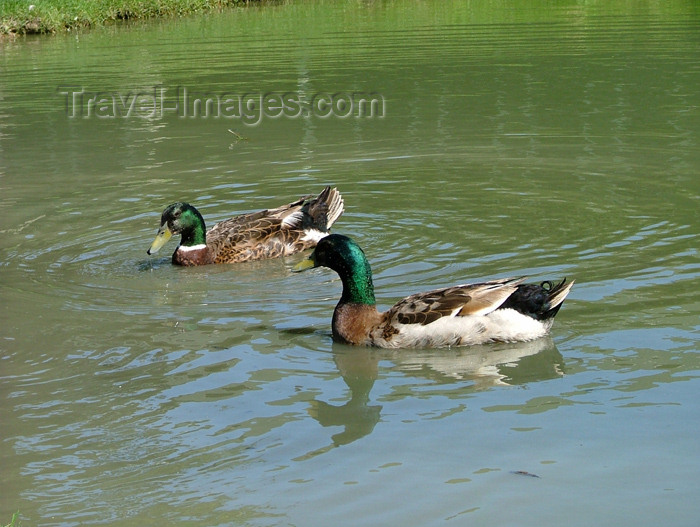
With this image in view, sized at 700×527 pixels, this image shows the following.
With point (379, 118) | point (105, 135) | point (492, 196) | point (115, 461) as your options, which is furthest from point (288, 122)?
point (115, 461)

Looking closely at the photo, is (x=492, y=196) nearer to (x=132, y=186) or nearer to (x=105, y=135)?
(x=132, y=186)

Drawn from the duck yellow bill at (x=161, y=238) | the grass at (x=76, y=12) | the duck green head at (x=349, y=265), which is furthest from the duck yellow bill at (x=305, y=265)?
the grass at (x=76, y=12)

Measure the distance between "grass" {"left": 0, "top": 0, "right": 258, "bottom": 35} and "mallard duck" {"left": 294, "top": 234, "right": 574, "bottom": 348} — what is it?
91.1ft

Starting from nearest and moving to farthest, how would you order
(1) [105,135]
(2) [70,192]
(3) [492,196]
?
1. (3) [492,196]
2. (2) [70,192]
3. (1) [105,135]

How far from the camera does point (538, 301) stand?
24.9ft

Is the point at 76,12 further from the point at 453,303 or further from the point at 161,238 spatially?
the point at 453,303

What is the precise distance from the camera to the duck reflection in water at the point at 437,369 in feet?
21.7

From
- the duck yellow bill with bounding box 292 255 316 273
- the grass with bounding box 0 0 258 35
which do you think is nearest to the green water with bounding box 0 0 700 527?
the duck yellow bill with bounding box 292 255 316 273

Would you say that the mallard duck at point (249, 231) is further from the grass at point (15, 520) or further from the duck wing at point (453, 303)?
the grass at point (15, 520)

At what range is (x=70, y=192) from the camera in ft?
45.5

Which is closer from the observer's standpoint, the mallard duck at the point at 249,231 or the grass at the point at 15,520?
the grass at the point at 15,520

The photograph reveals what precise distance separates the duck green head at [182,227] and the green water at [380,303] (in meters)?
0.28

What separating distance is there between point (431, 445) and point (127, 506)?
5.24ft

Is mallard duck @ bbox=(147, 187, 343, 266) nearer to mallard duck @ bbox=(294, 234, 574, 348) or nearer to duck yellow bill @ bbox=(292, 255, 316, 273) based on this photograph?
duck yellow bill @ bbox=(292, 255, 316, 273)
